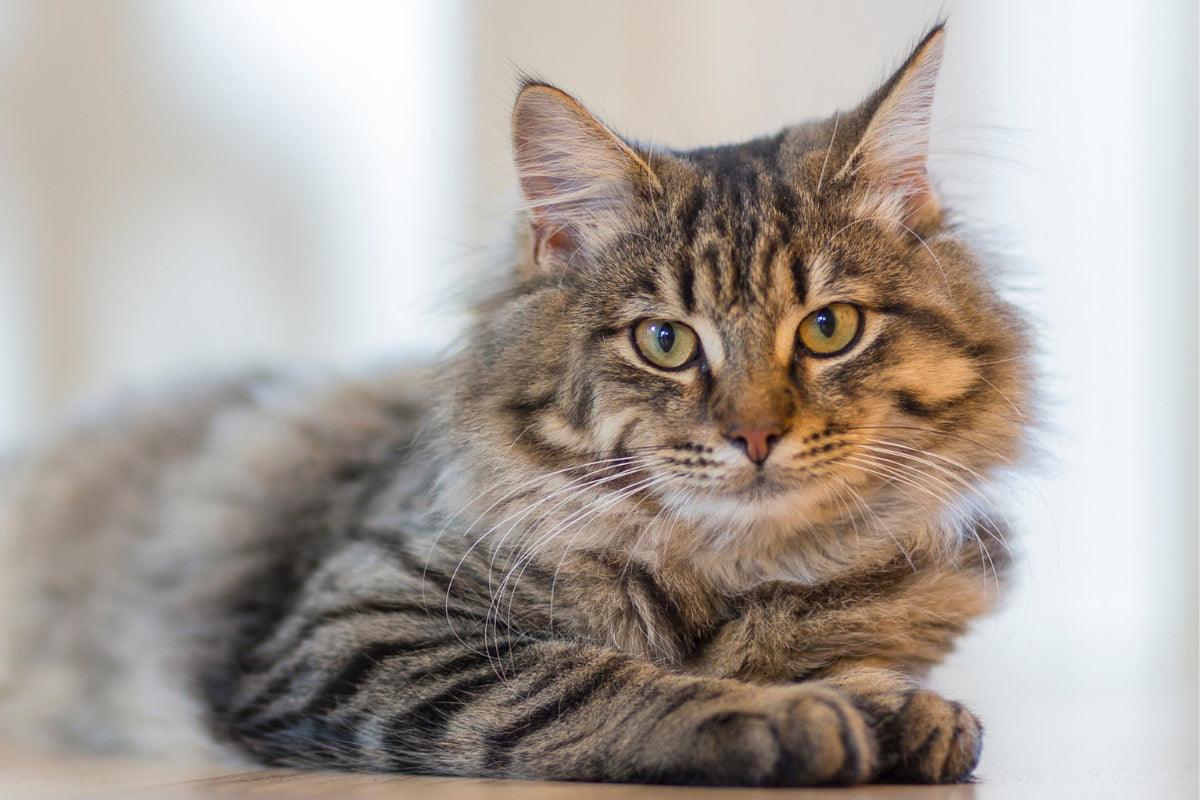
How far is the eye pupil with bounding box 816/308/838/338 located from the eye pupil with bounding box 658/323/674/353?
0.61 feet

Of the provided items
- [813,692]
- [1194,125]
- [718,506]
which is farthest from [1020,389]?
[1194,125]

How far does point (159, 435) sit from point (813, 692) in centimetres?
173

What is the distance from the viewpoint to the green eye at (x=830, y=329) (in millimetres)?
1510

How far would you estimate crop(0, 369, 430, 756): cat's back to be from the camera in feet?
6.84

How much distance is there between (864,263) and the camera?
5.12 ft

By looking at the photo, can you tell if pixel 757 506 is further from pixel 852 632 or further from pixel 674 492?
pixel 852 632

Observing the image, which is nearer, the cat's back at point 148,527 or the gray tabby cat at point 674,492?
the gray tabby cat at point 674,492

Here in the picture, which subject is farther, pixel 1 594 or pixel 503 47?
pixel 503 47

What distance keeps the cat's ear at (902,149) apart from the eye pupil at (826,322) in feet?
0.62

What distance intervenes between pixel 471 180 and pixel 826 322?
6.57ft

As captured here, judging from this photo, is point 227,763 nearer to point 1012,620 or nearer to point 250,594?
point 250,594

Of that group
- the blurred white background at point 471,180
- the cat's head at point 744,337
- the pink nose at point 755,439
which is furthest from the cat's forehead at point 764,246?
the blurred white background at point 471,180

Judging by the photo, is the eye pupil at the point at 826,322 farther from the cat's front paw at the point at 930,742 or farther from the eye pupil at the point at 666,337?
the cat's front paw at the point at 930,742

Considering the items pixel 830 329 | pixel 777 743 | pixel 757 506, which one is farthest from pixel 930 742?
pixel 830 329
